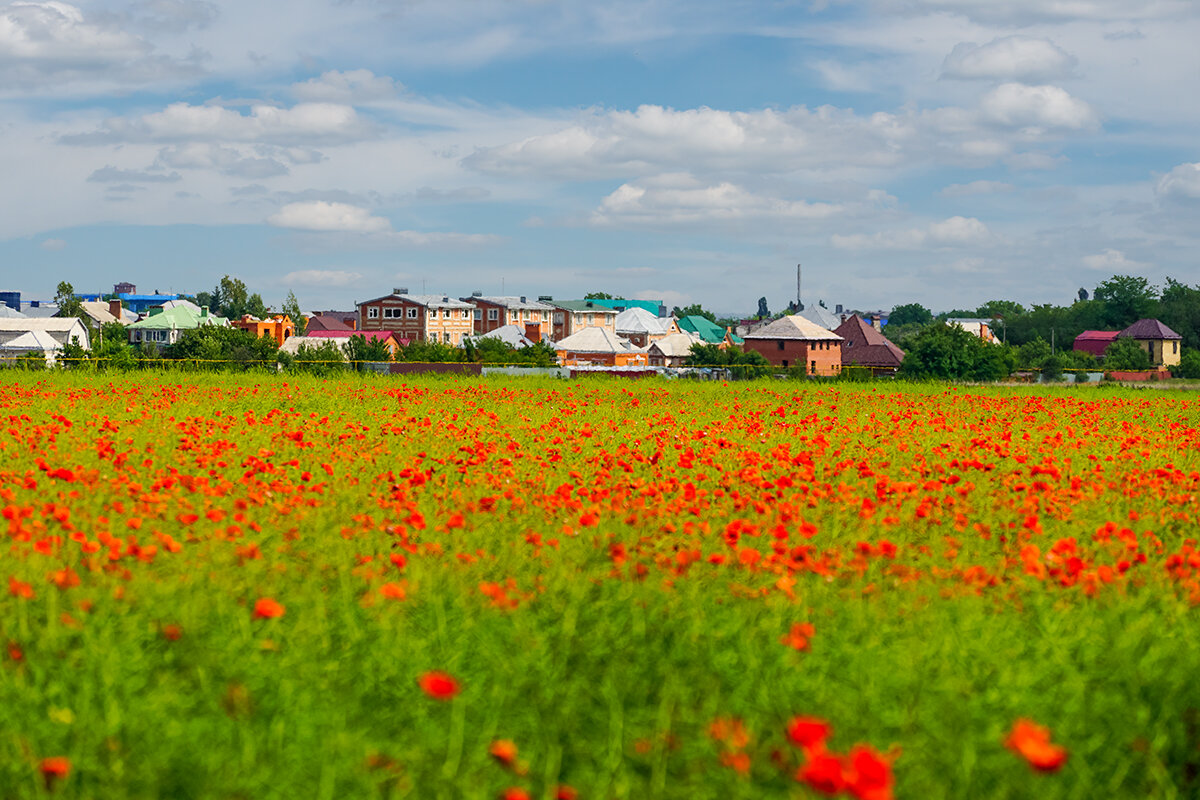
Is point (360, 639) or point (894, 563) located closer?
point (360, 639)

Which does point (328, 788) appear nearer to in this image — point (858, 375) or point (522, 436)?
point (522, 436)

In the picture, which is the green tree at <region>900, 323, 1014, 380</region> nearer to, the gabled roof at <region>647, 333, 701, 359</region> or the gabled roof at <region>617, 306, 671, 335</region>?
the gabled roof at <region>647, 333, 701, 359</region>

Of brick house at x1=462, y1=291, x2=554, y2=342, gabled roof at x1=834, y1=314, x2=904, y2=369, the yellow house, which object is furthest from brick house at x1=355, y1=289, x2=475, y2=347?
the yellow house

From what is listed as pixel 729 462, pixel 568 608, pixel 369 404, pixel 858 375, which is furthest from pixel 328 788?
pixel 858 375

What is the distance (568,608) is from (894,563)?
2397 mm

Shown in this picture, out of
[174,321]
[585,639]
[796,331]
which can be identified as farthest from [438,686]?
[174,321]

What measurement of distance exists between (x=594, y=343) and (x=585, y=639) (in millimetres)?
101109

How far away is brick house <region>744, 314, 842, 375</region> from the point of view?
4144 inches

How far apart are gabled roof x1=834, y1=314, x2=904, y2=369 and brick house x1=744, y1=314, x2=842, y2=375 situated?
98.4 inches

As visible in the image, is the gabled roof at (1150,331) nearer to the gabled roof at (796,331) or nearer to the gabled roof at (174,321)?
the gabled roof at (796,331)

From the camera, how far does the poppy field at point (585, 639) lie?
12.7 feet

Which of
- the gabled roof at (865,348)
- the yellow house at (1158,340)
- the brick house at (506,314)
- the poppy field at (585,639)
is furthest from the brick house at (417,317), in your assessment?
the poppy field at (585,639)

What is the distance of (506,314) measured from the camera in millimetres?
131250

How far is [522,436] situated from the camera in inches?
530
